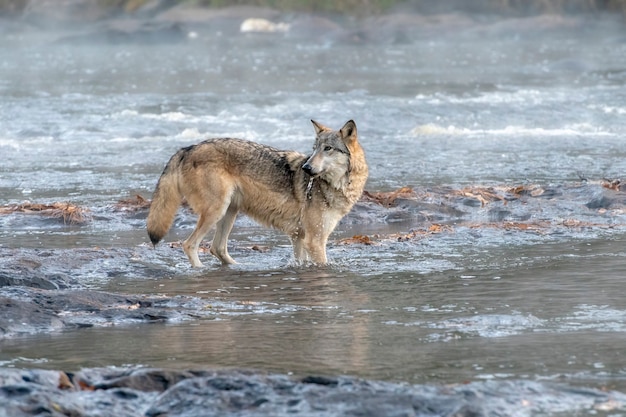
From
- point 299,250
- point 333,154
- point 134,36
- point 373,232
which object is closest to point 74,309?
point 299,250

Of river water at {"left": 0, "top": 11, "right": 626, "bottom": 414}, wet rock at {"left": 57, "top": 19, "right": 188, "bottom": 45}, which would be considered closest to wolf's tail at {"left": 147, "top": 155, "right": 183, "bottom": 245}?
river water at {"left": 0, "top": 11, "right": 626, "bottom": 414}

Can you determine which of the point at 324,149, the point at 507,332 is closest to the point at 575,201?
the point at 324,149

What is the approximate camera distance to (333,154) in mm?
9844

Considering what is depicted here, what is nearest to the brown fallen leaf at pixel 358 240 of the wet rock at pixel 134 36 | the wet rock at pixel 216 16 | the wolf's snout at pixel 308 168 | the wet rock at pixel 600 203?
the wolf's snout at pixel 308 168

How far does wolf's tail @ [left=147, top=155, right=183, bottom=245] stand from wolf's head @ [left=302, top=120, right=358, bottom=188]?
49.3 inches

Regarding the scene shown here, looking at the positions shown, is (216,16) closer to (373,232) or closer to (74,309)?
(373,232)

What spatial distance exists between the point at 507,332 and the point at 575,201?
6131 millimetres

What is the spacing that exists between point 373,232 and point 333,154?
6.47ft

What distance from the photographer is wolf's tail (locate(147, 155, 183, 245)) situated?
32.6ft

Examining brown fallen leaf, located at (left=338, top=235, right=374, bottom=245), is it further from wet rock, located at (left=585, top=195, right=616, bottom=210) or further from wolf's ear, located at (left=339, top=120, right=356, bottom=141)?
wet rock, located at (left=585, top=195, right=616, bottom=210)

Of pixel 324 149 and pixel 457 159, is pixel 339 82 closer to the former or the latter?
pixel 457 159

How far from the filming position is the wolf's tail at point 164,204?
32.6 ft

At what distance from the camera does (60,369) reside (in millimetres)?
5953

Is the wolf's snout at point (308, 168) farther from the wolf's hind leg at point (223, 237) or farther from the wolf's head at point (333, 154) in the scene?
the wolf's hind leg at point (223, 237)
